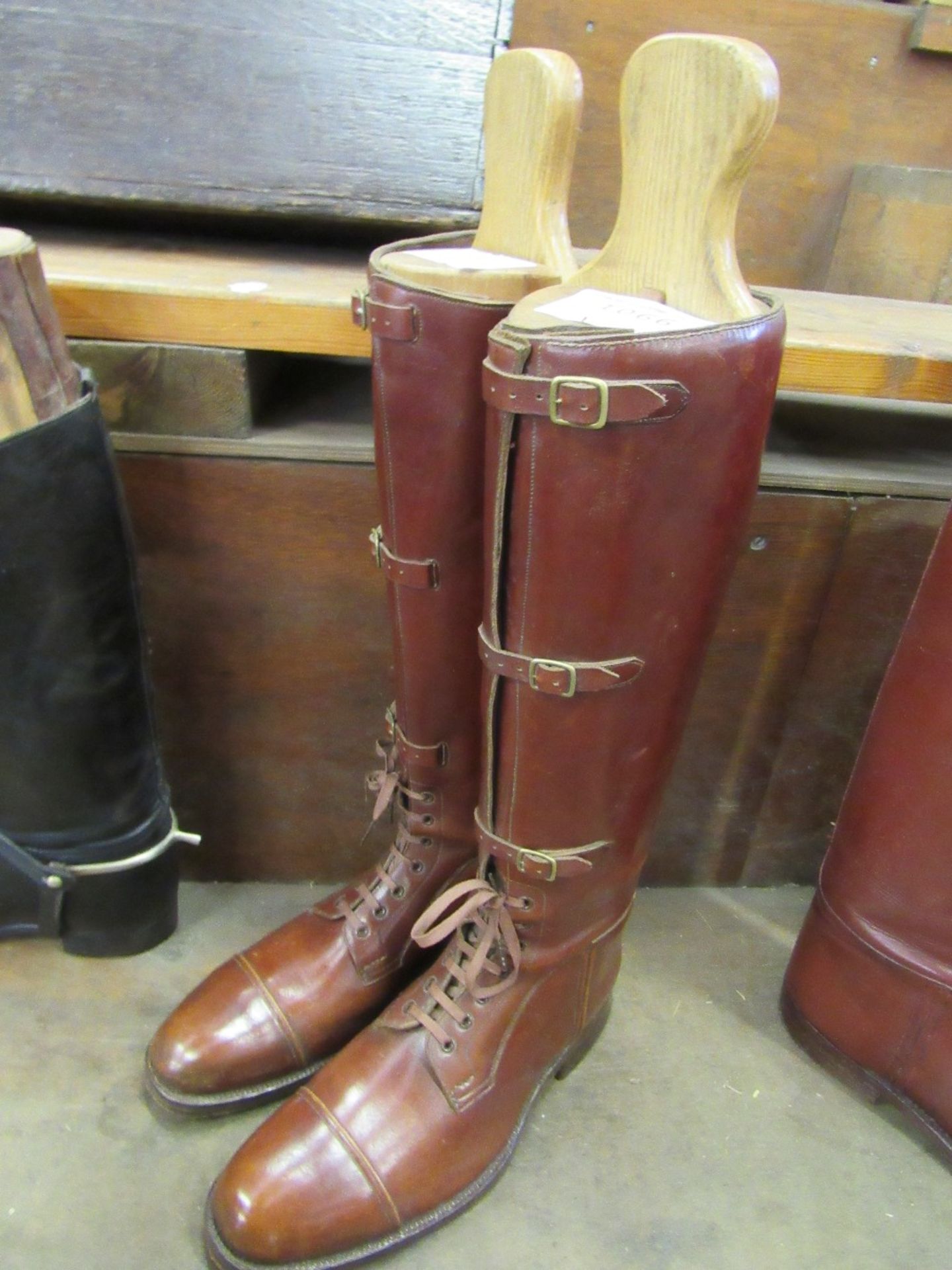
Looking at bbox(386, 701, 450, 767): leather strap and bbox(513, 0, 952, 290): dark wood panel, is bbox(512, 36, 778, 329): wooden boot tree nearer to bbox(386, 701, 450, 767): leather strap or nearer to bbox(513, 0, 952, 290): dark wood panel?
bbox(386, 701, 450, 767): leather strap

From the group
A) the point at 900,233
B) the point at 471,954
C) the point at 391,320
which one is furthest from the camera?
the point at 900,233

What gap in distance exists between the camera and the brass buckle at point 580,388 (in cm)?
49

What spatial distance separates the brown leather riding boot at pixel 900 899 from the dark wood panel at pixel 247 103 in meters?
0.66

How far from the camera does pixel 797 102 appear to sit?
122 centimetres

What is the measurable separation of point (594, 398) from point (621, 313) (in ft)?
0.26

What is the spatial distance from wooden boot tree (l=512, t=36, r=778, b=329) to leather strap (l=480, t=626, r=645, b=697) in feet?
0.70

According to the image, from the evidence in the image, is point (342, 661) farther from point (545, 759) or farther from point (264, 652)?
point (545, 759)

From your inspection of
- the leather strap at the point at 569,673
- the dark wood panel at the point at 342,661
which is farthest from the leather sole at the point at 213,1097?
the leather strap at the point at 569,673

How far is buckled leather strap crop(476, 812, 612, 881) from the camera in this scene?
0.66m

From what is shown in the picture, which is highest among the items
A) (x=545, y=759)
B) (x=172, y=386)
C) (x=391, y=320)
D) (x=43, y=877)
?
(x=391, y=320)

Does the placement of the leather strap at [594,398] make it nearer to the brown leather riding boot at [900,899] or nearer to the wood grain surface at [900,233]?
the brown leather riding boot at [900,899]

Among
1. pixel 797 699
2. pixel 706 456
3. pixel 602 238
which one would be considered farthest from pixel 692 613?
pixel 602 238

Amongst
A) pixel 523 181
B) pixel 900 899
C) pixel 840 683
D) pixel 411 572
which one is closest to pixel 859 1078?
pixel 900 899

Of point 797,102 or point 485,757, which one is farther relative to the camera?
point 797,102
